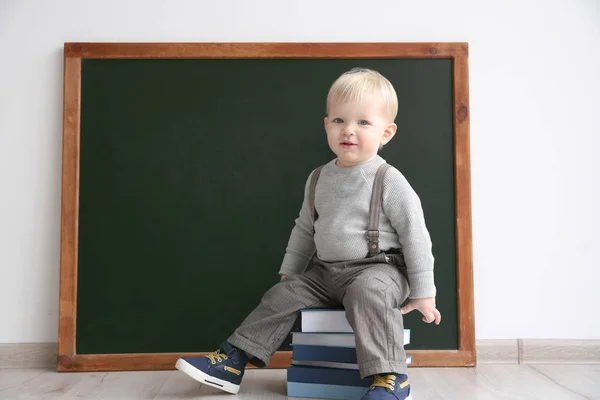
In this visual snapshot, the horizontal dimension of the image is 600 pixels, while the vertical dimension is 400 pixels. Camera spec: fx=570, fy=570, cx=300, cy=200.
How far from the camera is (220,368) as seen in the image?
1.37 metres

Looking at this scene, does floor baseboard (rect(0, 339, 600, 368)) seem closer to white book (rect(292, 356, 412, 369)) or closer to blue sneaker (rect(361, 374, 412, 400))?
white book (rect(292, 356, 412, 369))

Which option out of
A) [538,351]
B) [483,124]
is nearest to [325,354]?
[538,351]

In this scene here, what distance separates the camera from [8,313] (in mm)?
1722

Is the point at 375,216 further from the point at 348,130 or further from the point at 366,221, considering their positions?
the point at 348,130

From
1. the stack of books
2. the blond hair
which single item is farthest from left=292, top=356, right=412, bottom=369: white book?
the blond hair

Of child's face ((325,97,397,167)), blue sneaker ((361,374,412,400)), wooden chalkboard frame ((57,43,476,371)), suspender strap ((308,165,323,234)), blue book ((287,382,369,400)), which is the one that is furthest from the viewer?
wooden chalkboard frame ((57,43,476,371))

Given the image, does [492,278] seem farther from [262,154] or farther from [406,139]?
[262,154]

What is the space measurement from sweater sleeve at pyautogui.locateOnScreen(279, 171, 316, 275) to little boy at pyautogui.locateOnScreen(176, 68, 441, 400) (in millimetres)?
56

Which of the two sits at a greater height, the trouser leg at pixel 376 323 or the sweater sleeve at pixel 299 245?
the sweater sleeve at pixel 299 245

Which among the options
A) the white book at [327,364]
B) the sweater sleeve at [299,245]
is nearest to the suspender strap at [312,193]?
the sweater sleeve at [299,245]

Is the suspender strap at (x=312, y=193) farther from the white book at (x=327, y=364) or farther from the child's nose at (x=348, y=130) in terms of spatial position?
the white book at (x=327, y=364)

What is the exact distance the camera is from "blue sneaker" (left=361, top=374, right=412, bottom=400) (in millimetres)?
1197

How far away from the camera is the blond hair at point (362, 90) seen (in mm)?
1435

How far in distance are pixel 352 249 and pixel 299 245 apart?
210 millimetres
